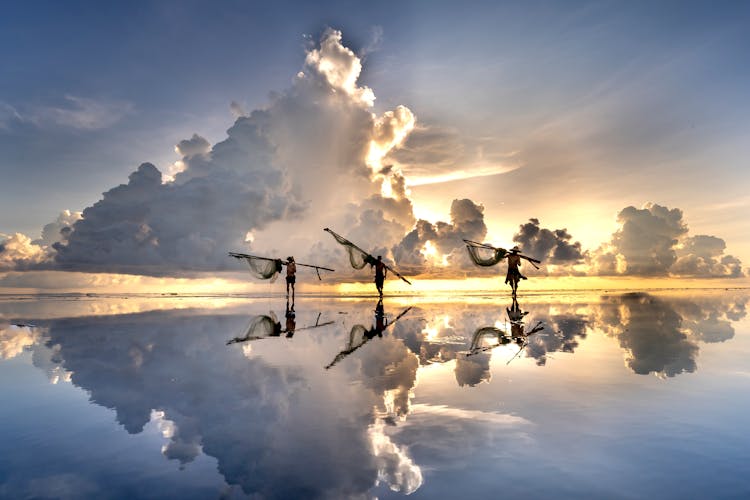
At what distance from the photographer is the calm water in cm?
516

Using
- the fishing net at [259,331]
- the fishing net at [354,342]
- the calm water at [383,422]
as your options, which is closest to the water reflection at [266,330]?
the fishing net at [259,331]

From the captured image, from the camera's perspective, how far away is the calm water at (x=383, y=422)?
5160 millimetres

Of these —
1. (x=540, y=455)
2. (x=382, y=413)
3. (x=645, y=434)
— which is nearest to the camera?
(x=540, y=455)

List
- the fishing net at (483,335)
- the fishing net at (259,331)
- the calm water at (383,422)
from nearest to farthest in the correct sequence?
the calm water at (383,422) < the fishing net at (483,335) < the fishing net at (259,331)

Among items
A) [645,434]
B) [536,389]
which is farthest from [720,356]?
[645,434]

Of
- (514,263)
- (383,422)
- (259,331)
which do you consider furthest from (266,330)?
(514,263)

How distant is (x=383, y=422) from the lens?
7.31 metres

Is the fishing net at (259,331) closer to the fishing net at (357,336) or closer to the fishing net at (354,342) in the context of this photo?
the fishing net at (357,336)

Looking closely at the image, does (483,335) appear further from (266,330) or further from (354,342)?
(266,330)

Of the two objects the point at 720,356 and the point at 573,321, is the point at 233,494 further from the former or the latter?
the point at 573,321

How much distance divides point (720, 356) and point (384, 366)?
10321mm

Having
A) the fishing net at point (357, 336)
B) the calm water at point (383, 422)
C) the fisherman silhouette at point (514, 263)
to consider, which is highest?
the fisherman silhouette at point (514, 263)

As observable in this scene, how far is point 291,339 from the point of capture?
18656mm

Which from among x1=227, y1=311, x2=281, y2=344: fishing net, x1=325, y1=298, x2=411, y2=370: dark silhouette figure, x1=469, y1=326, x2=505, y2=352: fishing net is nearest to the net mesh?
x1=227, y1=311, x2=281, y2=344: fishing net
